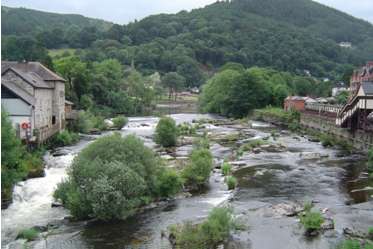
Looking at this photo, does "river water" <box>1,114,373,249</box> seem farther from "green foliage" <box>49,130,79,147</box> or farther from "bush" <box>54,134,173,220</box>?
"green foliage" <box>49,130,79,147</box>

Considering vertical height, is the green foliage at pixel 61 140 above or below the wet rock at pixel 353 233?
above

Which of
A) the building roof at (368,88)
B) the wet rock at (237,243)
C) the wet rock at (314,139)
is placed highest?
the building roof at (368,88)

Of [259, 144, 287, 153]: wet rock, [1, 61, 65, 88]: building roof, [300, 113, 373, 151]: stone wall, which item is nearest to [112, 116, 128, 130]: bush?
[1, 61, 65, 88]: building roof

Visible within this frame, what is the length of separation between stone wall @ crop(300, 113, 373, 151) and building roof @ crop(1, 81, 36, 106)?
116 feet

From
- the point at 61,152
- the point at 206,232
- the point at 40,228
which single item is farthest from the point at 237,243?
the point at 61,152

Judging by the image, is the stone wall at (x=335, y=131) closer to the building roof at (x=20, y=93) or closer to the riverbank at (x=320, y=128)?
the riverbank at (x=320, y=128)

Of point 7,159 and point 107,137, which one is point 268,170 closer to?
point 107,137

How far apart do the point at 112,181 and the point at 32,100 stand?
24757 mm

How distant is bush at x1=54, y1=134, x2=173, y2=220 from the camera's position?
28.3m

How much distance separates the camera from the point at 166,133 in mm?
58312

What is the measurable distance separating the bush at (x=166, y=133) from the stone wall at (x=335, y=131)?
21.1 meters

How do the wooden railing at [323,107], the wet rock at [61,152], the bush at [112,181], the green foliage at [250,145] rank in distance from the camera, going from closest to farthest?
the bush at [112,181], the wet rock at [61,152], the green foliage at [250,145], the wooden railing at [323,107]

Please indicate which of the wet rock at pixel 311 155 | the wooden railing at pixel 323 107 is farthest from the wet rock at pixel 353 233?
the wooden railing at pixel 323 107

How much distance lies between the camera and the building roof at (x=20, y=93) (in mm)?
48119
